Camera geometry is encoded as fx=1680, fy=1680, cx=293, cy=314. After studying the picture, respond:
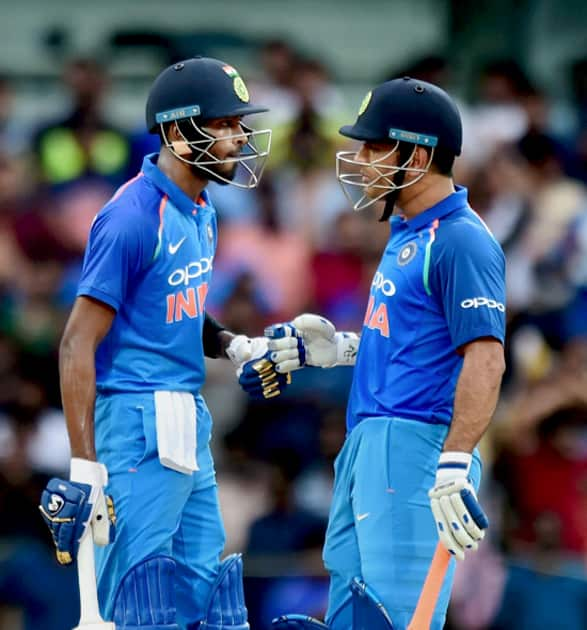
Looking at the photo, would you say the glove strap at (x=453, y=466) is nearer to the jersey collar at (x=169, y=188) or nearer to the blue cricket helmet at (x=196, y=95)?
the jersey collar at (x=169, y=188)

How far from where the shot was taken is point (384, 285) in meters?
6.02

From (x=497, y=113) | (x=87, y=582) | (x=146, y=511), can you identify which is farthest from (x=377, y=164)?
(x=497, y=113)

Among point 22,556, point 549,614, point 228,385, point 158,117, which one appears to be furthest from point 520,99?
point 158,117

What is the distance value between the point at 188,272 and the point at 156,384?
16.8 inches

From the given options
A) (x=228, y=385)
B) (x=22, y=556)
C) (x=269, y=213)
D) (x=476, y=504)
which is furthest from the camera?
(x=269, y=213)

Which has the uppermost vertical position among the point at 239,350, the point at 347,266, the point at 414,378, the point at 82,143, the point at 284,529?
the point at 414,378

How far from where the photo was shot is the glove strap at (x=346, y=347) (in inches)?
258

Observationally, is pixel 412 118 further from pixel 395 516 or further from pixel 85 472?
pixel 85 472

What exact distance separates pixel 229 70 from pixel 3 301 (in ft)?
13.0

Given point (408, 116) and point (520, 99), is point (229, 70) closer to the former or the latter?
point (408, 116)

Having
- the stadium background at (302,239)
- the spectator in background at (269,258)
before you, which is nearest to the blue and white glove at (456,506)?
the stadium background at (302,239)

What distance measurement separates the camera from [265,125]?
35.0ft

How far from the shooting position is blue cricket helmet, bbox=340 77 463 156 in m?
6.00

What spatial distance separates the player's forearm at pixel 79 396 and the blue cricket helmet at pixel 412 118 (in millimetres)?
1276
